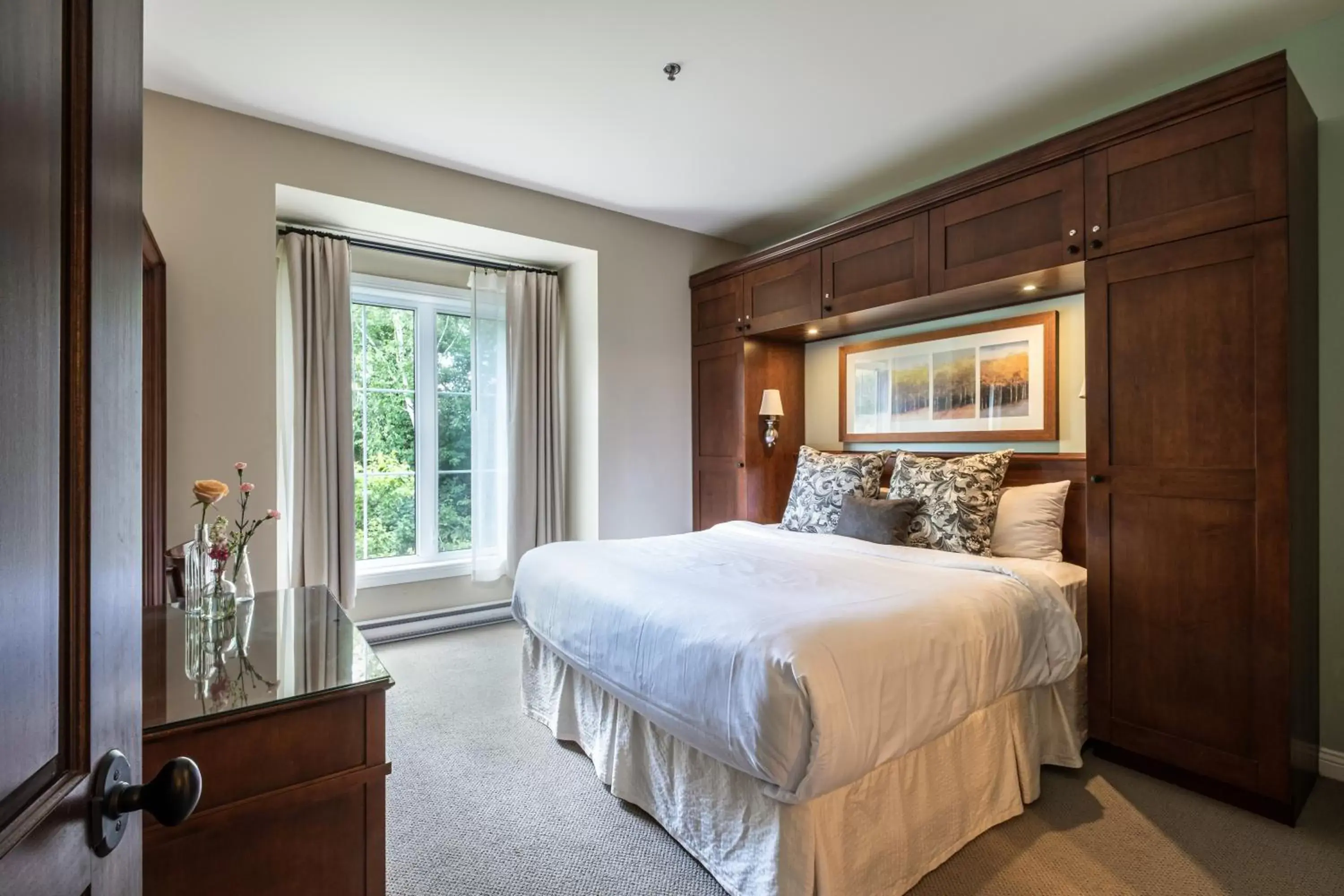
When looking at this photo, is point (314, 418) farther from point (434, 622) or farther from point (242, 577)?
point (242, 577)

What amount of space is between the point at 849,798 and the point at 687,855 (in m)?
0.59

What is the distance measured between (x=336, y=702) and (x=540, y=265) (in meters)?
3.66

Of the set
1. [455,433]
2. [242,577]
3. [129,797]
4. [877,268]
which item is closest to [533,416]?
[455,433]

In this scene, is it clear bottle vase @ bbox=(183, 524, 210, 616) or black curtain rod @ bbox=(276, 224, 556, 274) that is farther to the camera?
black curtain rod @ bbox=(276, 224, 556, 274)

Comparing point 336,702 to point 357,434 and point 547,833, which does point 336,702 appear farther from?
point 357,434

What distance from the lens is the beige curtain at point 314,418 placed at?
11.5 feet

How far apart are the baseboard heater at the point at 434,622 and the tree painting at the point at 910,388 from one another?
2.62 meters

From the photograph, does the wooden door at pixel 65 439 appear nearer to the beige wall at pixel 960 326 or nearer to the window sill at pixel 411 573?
the beige wall at pixel 960 326

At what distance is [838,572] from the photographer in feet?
7.68

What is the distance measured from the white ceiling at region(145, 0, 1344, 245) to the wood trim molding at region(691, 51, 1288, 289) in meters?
0.29

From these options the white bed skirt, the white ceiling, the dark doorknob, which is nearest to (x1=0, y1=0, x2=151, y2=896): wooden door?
the dark doorknob

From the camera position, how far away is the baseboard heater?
389 centimetres

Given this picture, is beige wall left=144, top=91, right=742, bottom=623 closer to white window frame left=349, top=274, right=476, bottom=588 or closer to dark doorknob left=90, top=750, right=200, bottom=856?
white window frame left=349, top=274, right=476, bottom=588

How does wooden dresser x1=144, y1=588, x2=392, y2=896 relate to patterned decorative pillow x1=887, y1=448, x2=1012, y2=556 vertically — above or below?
below
